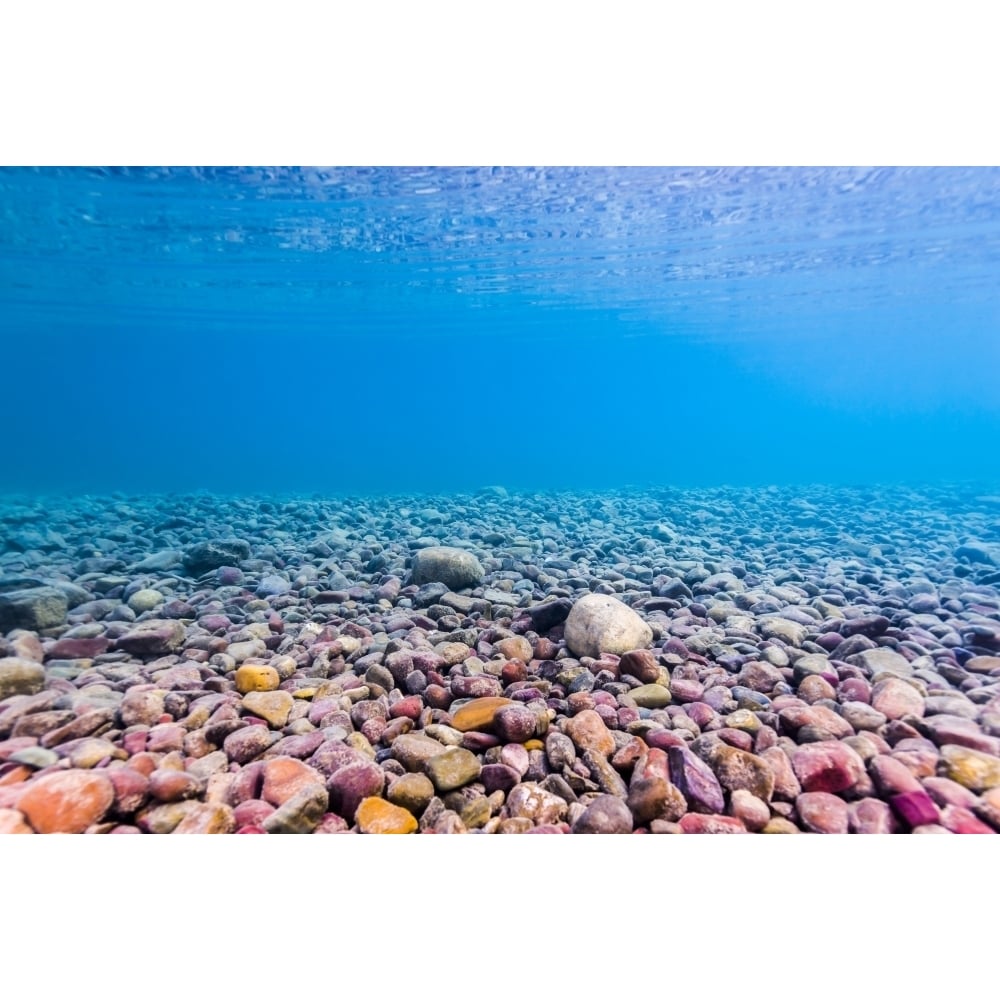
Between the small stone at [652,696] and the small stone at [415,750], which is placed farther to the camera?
the small stone at [652,696]

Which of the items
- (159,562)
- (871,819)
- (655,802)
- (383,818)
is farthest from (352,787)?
(159,562)

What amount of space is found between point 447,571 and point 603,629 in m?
1.77

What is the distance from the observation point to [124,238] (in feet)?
44.5

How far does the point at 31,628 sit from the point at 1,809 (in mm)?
2035

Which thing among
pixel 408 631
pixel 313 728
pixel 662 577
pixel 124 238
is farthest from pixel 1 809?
pixel 124 238

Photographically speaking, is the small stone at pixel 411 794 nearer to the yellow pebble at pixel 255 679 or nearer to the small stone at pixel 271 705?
the small stone at pixel 271 705

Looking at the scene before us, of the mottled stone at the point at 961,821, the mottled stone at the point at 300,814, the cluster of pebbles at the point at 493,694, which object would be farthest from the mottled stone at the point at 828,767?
the mottled stone at the point at 300,814

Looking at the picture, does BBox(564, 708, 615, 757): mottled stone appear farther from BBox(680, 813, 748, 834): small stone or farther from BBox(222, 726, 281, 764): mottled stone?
BBox(222, 726, 281, 764): mottled stone

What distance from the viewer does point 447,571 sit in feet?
15.3

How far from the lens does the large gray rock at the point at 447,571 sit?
4.66 meters

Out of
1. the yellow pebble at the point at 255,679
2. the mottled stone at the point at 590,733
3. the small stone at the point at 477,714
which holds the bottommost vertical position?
the yellow pebble at the point at 255,679

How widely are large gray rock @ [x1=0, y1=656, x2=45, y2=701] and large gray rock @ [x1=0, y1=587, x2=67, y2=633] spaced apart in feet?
2.84

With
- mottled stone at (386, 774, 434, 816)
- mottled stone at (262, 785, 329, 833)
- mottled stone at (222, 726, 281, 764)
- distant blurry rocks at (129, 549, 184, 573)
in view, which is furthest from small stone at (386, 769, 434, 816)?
distant blurry rocks at (129, 549, 184, 573)

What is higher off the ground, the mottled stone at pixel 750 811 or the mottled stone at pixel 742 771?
the mottled stone at pixel 742 771
